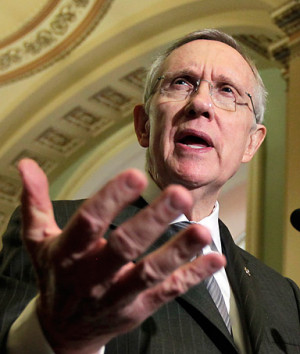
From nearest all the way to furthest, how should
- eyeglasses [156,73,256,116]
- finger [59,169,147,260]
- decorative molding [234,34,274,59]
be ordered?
finger [59,169,147,260], eyeglasses [156,73,256,116], decorative molding [234,34,274,59]

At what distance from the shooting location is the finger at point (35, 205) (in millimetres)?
800

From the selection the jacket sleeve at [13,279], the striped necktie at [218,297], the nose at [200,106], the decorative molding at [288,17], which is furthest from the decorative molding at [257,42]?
the jacket sleeve at [13,279]

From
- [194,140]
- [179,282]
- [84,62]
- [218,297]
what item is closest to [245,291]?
[218,297]

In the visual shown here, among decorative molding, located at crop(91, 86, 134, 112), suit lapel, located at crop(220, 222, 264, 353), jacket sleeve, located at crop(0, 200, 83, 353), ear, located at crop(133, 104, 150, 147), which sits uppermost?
jacket sleeve, located at crop(0, 200, 83, 353)

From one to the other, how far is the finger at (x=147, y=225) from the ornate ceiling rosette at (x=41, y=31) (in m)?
5.68

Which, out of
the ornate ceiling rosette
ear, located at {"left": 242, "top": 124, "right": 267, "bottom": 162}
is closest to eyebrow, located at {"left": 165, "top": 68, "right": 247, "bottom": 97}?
ear, located at {"left": 242, "top": 124, "right": 267, "bottom": 162}

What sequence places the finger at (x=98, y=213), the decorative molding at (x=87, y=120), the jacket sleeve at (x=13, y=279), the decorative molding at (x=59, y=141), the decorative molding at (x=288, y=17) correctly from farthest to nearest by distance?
the decorative molding at (x=59, y=141), the decorative molding at (x=87, y=120), the decorative molding at (x=288, y=17), the jacket sleeve at (x=13, y=279), the finger at (x=98, y=213)

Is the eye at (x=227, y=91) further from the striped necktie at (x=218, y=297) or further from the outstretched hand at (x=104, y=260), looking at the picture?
the outstretched hand at (x=104, y=260)

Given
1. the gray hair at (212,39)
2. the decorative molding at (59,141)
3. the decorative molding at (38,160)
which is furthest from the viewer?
the decorative molding at (38,160)

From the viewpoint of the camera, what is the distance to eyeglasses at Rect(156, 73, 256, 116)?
5.86 feet

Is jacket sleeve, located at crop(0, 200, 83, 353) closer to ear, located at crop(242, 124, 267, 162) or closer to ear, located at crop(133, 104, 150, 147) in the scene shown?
ear, located at crop(133, 104, 150, 147)

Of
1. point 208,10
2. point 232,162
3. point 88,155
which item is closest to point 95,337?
point 232,162

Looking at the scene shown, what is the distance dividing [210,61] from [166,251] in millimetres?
1110

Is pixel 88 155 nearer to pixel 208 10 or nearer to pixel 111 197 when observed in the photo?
pixel 208 10
